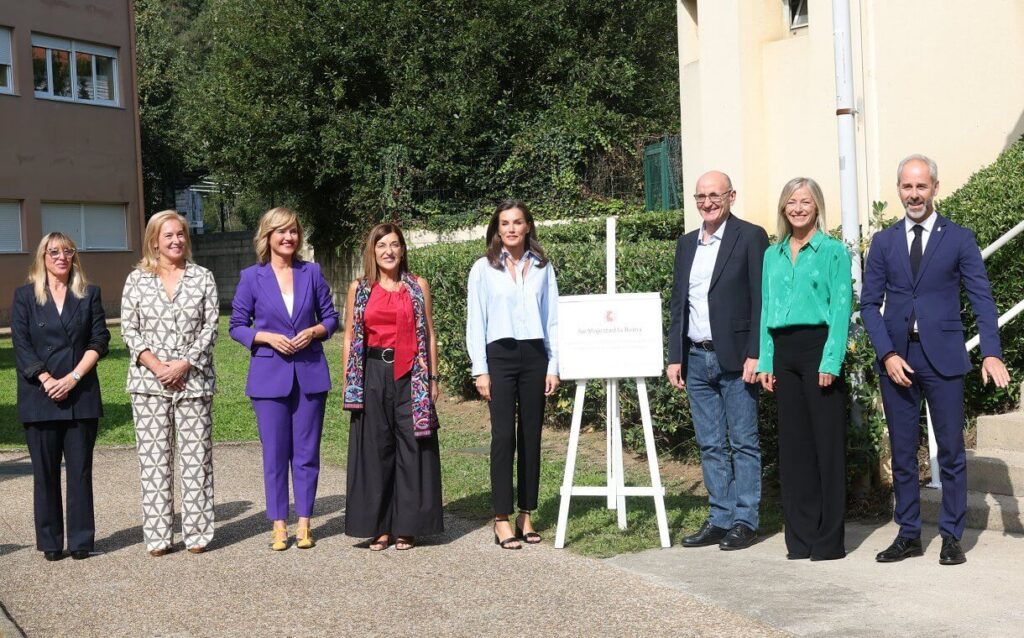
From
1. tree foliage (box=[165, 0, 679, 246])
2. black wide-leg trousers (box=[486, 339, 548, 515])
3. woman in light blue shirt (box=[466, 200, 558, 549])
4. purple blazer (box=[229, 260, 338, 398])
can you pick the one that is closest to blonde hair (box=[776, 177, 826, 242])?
woman in light blue shirt (box=[466, 200, 558, 549])

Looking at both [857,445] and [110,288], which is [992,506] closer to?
[857,445]

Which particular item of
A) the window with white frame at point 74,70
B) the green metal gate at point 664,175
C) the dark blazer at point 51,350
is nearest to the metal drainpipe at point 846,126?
the dark blazer at point 51,350

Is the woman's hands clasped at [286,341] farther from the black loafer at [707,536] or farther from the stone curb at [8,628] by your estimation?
the black loafer at [707,536]

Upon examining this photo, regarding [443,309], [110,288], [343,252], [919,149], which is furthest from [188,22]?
[919,149]

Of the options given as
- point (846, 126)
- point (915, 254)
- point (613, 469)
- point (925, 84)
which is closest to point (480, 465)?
point (613, 469)

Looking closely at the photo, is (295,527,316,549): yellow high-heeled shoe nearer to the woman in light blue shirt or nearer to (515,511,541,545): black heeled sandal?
the woman in light blue shirt

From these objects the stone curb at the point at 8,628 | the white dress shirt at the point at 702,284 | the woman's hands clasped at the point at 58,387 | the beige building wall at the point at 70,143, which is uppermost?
the beige building wall at the point at 70,143

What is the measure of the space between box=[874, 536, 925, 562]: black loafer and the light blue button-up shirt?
2076 millimetres

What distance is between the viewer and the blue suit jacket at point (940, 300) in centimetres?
626

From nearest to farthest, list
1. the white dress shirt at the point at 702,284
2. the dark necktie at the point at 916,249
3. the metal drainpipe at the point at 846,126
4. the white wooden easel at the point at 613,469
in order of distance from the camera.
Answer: the dark necktie at the point at 916,249, the white dress shirt at the point at 702,284, the white wooden easel at the point at 613,469, the metal drainpipe at the point at 846,126

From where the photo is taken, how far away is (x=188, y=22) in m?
58.6

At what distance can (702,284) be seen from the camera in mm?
6863

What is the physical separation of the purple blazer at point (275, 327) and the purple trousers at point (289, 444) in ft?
0.24

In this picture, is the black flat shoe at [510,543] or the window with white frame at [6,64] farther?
the window with white frame at [6,64]
